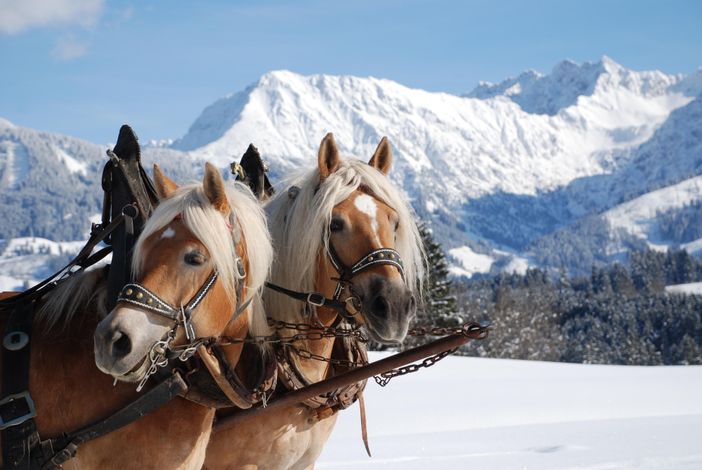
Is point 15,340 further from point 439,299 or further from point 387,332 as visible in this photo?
point 439,299

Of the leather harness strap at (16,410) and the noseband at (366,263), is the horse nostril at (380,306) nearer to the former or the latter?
the noseband at (366,263)

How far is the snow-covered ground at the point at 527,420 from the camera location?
10367mm

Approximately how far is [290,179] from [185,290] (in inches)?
75.8

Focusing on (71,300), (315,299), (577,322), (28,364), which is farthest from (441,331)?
(577,322)

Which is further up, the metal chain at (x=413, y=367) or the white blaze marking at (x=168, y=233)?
the white blaze marking at (x=168, y=233)

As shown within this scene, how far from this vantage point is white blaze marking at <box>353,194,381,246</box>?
174 inches

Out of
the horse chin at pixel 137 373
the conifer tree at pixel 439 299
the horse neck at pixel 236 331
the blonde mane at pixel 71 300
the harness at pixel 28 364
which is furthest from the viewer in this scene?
the conifer tree at pixel 439 299

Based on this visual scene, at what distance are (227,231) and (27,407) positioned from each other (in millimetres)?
1211

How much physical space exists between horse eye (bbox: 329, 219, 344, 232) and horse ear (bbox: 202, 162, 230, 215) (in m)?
0.90

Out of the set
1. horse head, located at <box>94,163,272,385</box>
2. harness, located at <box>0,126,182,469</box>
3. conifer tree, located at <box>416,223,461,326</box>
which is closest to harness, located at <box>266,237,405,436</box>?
horse head, located at <box>94,163,272,385</box>

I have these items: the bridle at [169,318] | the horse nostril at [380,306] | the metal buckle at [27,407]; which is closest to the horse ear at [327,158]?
the horse nostril at [380,306]

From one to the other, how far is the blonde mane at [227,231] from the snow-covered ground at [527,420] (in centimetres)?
670

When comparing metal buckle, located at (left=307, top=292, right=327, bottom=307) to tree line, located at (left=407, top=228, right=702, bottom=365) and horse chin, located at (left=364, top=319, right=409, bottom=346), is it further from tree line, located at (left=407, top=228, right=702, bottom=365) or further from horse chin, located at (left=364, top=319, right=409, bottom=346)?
tree line, located at (left=407, top=228, right=702, bottom=365)

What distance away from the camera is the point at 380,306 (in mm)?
4105
